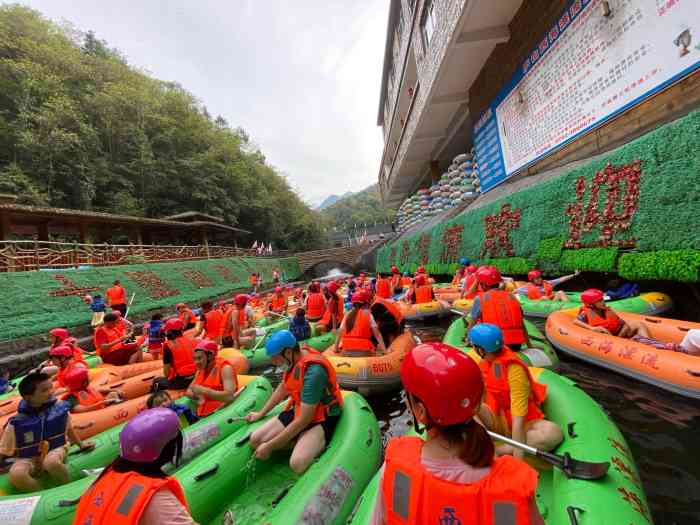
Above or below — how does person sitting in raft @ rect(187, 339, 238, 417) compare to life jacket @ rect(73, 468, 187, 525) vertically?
below

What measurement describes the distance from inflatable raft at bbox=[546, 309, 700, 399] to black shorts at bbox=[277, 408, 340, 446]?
14.0 feet

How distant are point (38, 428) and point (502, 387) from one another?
181 inches

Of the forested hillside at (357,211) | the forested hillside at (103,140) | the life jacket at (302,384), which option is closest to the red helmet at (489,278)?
the life jacket at (302,384)

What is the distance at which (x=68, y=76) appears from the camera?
2928 cm

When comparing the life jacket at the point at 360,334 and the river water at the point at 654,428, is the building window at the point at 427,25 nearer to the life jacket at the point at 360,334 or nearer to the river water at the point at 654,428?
the life jacket at the point at 360,334

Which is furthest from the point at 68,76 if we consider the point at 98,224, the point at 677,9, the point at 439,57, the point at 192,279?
the point at 677,9

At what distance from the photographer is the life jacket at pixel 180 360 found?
5.23m

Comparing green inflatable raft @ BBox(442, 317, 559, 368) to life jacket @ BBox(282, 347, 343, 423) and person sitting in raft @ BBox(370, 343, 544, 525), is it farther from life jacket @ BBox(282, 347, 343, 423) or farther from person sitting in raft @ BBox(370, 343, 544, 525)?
person sitting in raft @ BBox(370, 343, 544, 525)

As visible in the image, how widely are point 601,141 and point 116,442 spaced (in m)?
12.0

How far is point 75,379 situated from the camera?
505cm

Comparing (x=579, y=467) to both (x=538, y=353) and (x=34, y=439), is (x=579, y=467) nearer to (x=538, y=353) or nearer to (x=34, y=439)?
(x=538, y=353)

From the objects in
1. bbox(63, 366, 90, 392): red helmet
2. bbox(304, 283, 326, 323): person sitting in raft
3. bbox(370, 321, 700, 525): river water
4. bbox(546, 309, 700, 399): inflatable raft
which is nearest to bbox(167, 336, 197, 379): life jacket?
bbox(63, 366, 90, 392): red helmet

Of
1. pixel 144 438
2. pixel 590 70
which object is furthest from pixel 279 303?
pixel 590 70

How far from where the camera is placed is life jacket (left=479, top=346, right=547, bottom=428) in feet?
9.58
